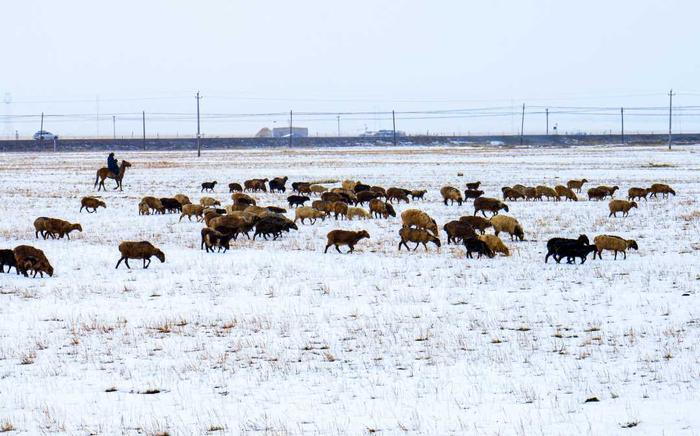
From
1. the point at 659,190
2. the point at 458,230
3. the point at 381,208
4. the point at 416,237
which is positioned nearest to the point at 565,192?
the point at 659,190

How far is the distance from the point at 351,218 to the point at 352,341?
15.0m

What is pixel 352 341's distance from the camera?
11.7m

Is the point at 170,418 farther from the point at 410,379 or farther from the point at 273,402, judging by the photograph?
the point at 410,379

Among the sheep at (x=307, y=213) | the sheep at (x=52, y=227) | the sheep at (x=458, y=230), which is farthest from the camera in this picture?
the sheep at (x=307, y=213)

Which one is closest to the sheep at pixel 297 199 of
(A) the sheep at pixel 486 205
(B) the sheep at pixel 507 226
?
(A) the sheep at pixel 486 205

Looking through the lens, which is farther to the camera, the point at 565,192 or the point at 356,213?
the point at 565,192

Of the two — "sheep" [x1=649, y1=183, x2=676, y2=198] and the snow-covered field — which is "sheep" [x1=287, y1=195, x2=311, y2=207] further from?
"sheep" [x1=649, y1=183, x2=676, y2=198]

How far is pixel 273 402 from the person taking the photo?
30.4 ft

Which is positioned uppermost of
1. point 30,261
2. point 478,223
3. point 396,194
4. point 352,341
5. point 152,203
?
point 396,194

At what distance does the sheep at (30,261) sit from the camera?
16781 mm

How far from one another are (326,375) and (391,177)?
129ft

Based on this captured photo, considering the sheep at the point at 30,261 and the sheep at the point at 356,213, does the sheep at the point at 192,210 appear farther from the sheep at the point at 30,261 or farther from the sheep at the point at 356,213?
the sheep at the point at 30,261

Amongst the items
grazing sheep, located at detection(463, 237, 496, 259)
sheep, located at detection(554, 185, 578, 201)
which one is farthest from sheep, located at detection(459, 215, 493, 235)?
sheep, located at detection(554, 185, 578, 201)

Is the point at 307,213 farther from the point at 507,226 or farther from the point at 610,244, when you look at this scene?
the point at 610,244
